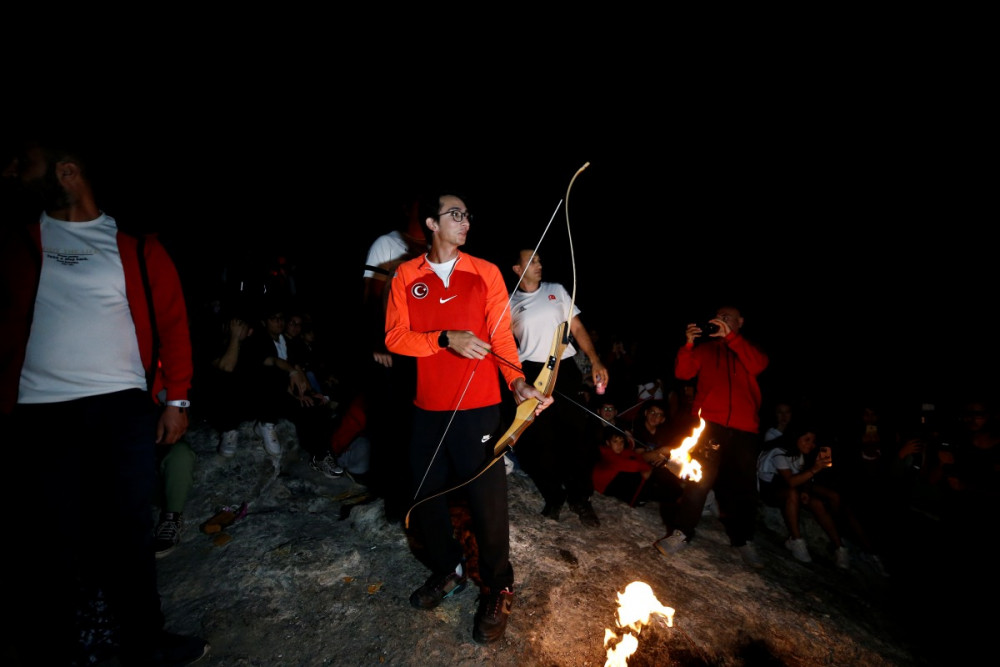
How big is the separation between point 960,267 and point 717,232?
16.6 ft

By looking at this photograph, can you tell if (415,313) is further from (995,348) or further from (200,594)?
(995,348)

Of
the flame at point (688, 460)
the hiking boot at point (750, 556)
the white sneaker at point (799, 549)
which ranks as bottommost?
the white sneaker at point (799, 549)

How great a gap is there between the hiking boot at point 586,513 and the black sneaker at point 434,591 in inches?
63.1

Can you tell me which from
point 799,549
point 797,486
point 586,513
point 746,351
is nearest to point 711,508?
point 799,549

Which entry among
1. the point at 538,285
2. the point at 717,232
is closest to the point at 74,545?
the point at 538,285

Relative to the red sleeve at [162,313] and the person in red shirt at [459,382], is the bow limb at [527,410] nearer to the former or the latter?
the person in red shirt at [459,382]

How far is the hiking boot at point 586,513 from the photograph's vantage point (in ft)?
12.4

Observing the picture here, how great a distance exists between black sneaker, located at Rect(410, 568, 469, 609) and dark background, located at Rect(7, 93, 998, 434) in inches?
138

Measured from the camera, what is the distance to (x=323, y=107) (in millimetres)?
7367

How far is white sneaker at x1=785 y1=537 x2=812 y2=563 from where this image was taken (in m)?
4.43

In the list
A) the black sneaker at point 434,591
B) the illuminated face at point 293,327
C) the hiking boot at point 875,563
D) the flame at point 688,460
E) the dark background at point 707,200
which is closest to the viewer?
the black sneaker at point 434,591

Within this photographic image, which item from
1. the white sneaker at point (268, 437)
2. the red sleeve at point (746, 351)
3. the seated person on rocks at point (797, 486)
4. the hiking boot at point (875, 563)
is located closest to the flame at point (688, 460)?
the red sleeve at point (746, 351)

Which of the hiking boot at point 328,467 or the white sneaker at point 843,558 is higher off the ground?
the hiking boot at point 328,467

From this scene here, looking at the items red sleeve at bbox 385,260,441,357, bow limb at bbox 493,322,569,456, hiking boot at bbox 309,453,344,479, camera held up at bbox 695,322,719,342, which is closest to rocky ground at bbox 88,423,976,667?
hiking boot at bbox 309,453,344,479
